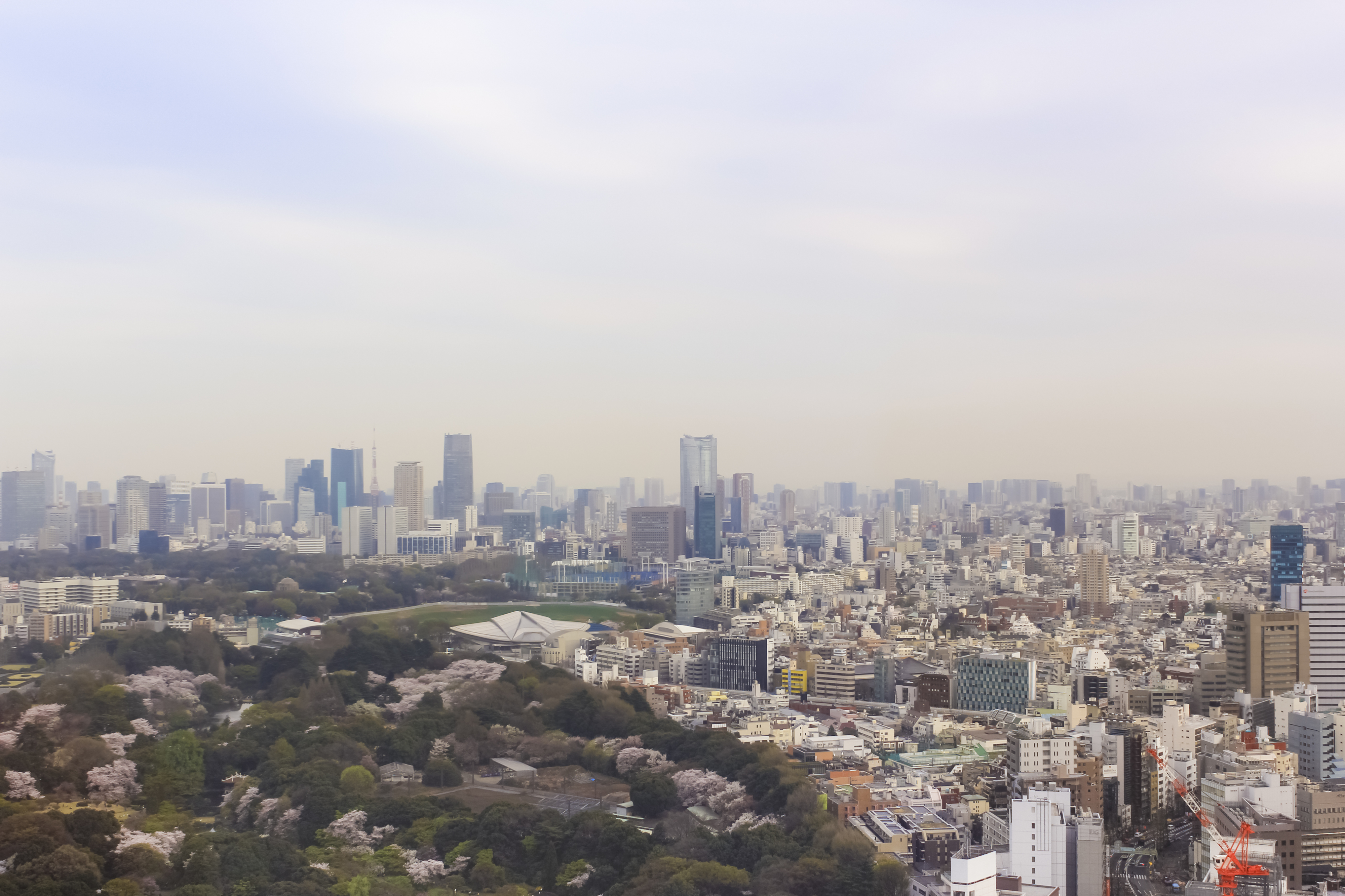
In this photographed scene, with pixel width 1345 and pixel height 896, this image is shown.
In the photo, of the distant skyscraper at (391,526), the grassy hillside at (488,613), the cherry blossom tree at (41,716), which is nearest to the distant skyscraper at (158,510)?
the distant skyscraper at (391,526)

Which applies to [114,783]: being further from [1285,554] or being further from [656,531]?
[656,531]

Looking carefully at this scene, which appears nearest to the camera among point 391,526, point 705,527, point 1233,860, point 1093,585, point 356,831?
point 1233,860

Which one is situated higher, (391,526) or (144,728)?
(391,526)

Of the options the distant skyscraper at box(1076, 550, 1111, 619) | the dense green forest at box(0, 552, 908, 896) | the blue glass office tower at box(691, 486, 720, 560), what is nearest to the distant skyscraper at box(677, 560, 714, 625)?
the distant skyscraper at box(1076, 550, 1111, 619)

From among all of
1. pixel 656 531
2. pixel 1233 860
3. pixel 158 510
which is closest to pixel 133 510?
pixel 158 510

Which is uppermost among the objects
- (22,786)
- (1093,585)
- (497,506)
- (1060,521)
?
(497,506)

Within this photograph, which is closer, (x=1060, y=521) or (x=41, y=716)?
(x=41, y=716)
